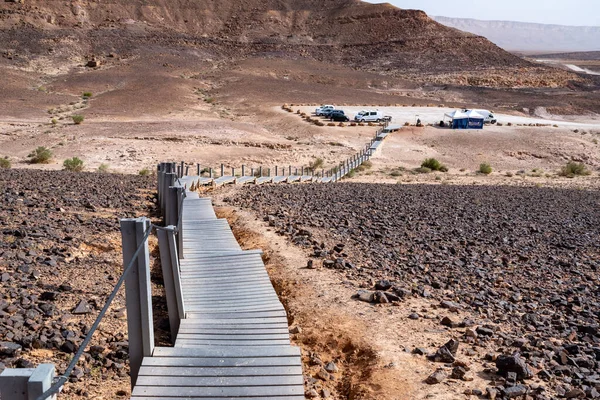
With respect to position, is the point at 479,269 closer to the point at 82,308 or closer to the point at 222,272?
the point at 222,272

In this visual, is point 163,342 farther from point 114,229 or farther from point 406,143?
point 406,143

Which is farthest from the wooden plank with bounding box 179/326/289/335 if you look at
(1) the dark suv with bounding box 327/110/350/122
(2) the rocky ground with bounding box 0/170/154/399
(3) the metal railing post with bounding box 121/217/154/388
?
(1) the dark suv with bounding box 327/110/350/122

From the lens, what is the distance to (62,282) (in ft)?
27.8

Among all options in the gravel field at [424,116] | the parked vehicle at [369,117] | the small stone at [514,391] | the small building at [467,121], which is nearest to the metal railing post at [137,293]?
the small stone at [514,391]

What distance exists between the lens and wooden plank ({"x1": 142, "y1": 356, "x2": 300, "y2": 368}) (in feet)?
18.1

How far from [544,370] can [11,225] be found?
843cm

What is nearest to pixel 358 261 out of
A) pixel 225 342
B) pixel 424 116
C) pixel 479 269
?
pixel 479 269

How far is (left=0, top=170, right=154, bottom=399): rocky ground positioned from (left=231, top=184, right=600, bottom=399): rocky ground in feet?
9.93

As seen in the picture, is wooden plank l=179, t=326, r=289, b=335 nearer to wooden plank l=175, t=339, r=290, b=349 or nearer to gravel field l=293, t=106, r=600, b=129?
wooden plank l=175, t=339, r=290, b=349

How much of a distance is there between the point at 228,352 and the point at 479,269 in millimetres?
5700

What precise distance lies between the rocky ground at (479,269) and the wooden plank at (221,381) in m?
1.48

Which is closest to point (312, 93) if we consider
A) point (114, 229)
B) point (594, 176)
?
point (594, 176)

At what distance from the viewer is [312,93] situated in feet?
226

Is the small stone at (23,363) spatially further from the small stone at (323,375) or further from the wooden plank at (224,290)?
the small stone at (323,375)
